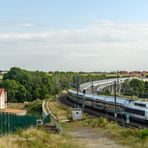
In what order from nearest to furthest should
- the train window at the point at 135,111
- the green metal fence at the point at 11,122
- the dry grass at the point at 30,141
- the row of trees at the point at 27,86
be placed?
the dry grass at the point at 30,141, the green metal fence at the point at 11,122, the train window at the point at 135,111, the row of trees at the point at 27,86

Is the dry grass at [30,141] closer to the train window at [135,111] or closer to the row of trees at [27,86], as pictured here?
the train window at [135,111]

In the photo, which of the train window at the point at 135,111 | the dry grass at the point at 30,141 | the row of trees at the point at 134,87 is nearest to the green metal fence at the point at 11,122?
the dry grass at the point at 30,141

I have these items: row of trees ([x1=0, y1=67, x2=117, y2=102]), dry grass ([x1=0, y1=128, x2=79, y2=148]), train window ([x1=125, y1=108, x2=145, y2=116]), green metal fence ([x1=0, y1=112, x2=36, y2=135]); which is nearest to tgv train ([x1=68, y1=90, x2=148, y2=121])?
train window ([x1=125, y1=108, x2=145, y2=116])

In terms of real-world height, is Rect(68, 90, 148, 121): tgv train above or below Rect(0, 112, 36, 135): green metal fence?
below

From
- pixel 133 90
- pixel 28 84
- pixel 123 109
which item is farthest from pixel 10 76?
pixel 123 109

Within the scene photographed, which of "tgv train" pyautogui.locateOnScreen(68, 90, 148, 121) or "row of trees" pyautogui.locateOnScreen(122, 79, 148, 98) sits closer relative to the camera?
"tgv train" pyautogui.locateOnScreen(68, 90, 148, 121)

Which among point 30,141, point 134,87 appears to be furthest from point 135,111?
point 134,87

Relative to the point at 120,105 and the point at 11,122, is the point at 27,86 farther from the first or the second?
the point at 11,122

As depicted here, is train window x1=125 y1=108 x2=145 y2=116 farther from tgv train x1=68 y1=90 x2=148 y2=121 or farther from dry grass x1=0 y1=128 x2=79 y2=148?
dry grass x1=0 y1=128 x2=79 y2=148

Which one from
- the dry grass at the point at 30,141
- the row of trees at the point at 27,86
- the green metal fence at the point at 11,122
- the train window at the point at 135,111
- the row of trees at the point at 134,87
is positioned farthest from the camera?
the row of trees at the point at 134,87

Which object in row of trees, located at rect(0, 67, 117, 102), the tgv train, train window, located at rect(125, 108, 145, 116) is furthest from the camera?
row of trees, located at rect(0, 67, 117, 102)

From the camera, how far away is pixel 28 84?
Result: 143625mm

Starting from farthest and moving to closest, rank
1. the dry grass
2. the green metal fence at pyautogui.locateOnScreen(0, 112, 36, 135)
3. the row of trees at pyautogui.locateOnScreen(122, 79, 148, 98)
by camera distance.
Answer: the row of trees at pyautogui.locateOnScreen(122, 79, 148, 98) < the green metal fence at pyautogui.locateOnScreen(0, 112, 36, 135) < the dry grass

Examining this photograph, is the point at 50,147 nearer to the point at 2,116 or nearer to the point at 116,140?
the point at 2,116
